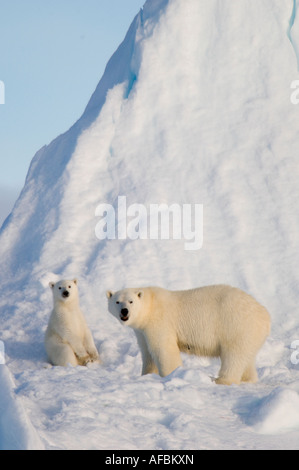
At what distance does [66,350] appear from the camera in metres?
5.62

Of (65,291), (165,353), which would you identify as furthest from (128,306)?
(65,291)

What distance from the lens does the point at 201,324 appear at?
4820 mm

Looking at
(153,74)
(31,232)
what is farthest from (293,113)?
(31,232)

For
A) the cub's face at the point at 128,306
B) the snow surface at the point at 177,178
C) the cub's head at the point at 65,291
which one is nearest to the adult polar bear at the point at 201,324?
the cub's face at the point at 128,306

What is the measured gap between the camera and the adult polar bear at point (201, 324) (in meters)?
4.70

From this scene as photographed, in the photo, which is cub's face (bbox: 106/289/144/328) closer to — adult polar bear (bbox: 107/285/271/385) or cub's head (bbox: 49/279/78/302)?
adult polar bear (bbox: 107/285/271/385)

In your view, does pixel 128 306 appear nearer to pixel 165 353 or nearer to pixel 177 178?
pixel 165 353

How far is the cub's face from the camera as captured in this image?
470 centimetres

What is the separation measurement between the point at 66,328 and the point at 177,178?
3.88 metres

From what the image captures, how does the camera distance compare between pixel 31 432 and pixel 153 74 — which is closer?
pixel 31 432

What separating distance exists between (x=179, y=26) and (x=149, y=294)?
6432mm

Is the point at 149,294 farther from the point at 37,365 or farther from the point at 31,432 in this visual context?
the point at 31,432

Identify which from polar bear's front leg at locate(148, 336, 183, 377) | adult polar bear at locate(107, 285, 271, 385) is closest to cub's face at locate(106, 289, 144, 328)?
adult polar bear at locate(107, 285, 271, 385)

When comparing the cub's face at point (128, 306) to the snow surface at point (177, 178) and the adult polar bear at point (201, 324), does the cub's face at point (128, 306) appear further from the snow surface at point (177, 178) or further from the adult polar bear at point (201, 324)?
the snow surface at point (177, 178)
